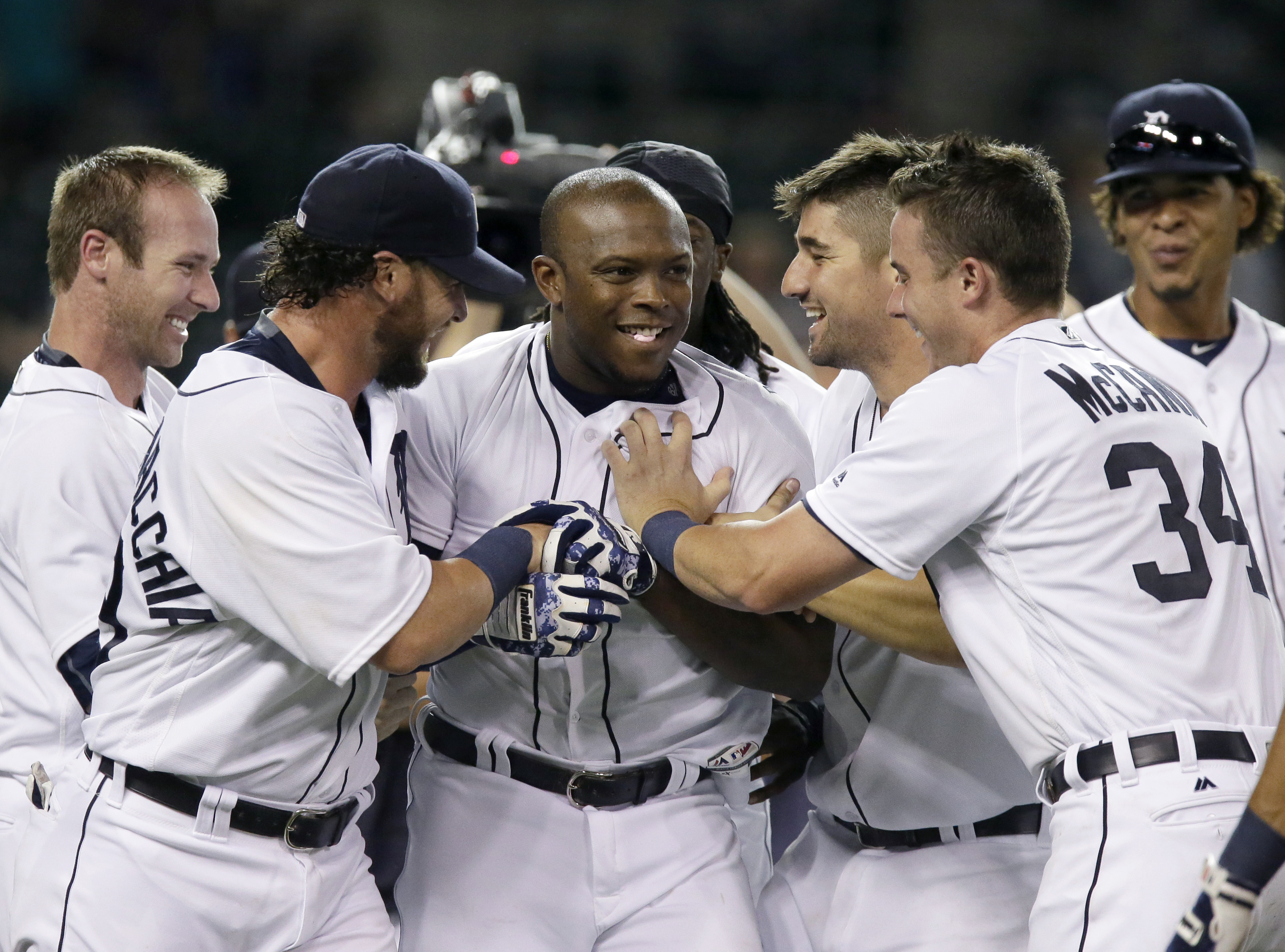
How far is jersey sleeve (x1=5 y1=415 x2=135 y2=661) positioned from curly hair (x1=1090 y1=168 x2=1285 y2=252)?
10.9ft

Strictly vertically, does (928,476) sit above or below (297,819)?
above

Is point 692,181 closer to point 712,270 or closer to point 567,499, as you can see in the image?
point 712,270

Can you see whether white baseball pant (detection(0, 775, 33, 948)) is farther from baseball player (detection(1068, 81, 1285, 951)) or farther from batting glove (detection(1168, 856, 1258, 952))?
baseball player (detection(1068, 81, 1285, 951))

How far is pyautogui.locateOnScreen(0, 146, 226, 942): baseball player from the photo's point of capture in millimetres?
2807

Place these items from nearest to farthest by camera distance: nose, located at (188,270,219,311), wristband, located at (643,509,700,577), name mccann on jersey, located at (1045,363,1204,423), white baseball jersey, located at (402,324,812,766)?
name mccann on jersey, located at (1045,363,1204,423), wristband, located at (643,509,700,577), white baseball jersey, located at (402,324,812,766), nose, located at (188,270,219,311)

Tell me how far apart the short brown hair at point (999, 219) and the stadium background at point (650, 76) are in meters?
6.27

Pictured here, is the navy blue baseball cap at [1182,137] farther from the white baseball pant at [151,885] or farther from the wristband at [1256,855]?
the white baseball pant at [151,885]

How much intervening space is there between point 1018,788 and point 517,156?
3187 mm

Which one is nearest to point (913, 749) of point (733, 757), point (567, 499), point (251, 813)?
point (733, 757)

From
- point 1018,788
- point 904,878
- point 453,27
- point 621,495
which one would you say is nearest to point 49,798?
point 621,495

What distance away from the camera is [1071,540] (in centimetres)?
232

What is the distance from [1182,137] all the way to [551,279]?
98.9 inches

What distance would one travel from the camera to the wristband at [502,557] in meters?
2.45

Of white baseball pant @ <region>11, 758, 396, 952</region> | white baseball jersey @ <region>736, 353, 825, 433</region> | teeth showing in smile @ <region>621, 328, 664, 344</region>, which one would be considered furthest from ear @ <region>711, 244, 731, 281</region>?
white baseball pant @ <region>11, 758, 396, 952</region>
